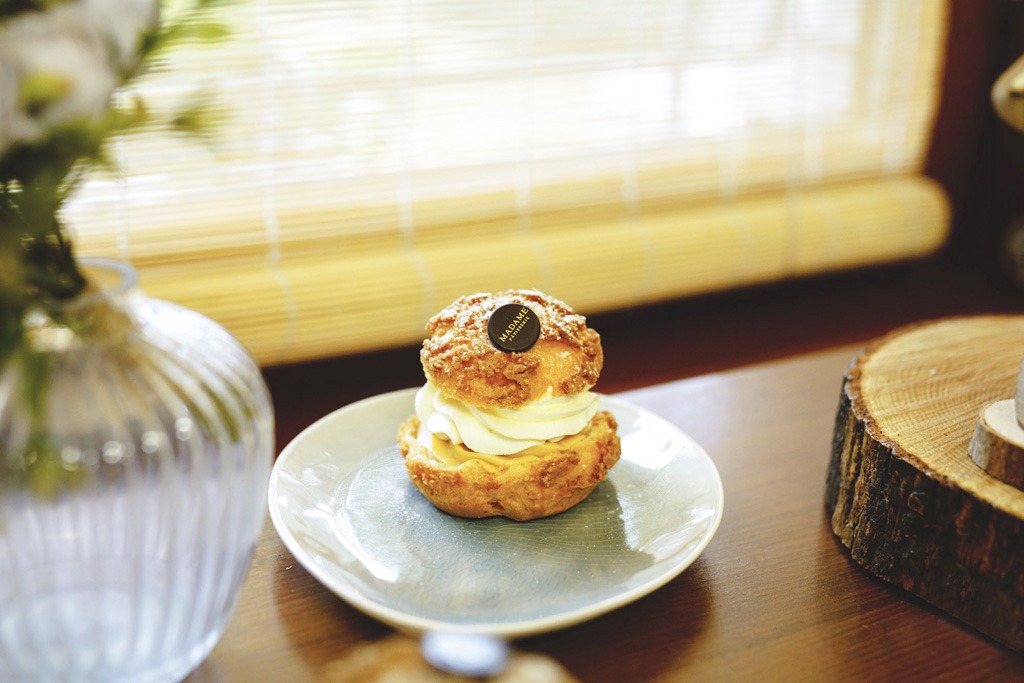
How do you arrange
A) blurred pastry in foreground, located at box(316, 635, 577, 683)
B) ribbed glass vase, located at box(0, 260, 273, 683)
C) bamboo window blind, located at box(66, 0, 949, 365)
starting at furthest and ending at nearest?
1. bamboo window blind, located at box(66, 0, 949, 365)
2. blurred pastry in foreground, located at box(316, 635, 577, 683)
3. ribbed glass vase, located at box(0, 260, 273, 683)

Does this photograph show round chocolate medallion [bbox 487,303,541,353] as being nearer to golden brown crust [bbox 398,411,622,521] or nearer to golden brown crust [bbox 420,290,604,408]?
golden brown crust [bbox 420,290,604,408]

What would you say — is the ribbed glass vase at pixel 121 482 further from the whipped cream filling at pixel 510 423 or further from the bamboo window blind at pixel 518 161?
→ the bamboo window blind at pixel 518 161

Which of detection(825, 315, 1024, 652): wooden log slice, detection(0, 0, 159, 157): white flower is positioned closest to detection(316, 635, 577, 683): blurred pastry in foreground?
detection(825, 315, 1024, 652): wooden log slice

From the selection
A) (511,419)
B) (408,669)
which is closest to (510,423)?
(511,419)

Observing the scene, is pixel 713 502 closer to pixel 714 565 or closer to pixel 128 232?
pixel 714 565

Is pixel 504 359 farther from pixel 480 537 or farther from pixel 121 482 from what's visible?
pixel 121 482

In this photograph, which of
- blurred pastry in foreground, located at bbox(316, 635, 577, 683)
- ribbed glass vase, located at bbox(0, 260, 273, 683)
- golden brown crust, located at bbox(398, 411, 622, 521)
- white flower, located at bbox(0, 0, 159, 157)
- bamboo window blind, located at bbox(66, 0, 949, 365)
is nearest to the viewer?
white flower, located at bbox(0, 0, 159, 157)
